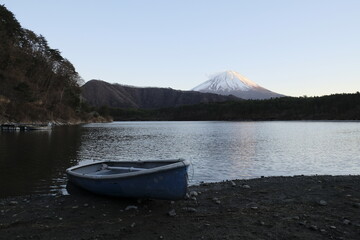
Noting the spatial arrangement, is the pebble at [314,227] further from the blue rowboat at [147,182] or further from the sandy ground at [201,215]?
the blue rowboat at [147,182]

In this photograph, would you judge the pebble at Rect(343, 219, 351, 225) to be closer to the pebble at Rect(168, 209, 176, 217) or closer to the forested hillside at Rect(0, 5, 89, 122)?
the pebble at Rect(168, 209, 176, 217)

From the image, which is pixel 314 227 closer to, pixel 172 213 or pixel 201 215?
pixel 201 215

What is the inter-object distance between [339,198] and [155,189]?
742 centimetres

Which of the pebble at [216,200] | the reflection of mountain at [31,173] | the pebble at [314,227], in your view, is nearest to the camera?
the pebble at [314,227]

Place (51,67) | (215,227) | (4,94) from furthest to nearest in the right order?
(51,67) → (4,94) → (215,227)

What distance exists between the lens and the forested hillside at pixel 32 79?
9498 cm

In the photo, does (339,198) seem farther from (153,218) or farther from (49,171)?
(49,171)

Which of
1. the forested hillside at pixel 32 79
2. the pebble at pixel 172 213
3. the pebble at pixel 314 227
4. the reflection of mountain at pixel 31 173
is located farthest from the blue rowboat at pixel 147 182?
the forested hillside at pixel 32 79

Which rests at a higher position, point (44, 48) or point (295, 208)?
point (44, 48)

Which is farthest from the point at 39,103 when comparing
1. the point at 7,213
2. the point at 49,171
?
the point at 7,213

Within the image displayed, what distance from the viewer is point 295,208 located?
1123cm

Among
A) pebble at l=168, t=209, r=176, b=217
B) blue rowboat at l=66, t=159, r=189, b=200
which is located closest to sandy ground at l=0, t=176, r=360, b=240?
pebble at l=168, t=209, r=176, b=217

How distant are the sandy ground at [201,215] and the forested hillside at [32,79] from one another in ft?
290

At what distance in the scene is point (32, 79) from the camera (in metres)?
115
